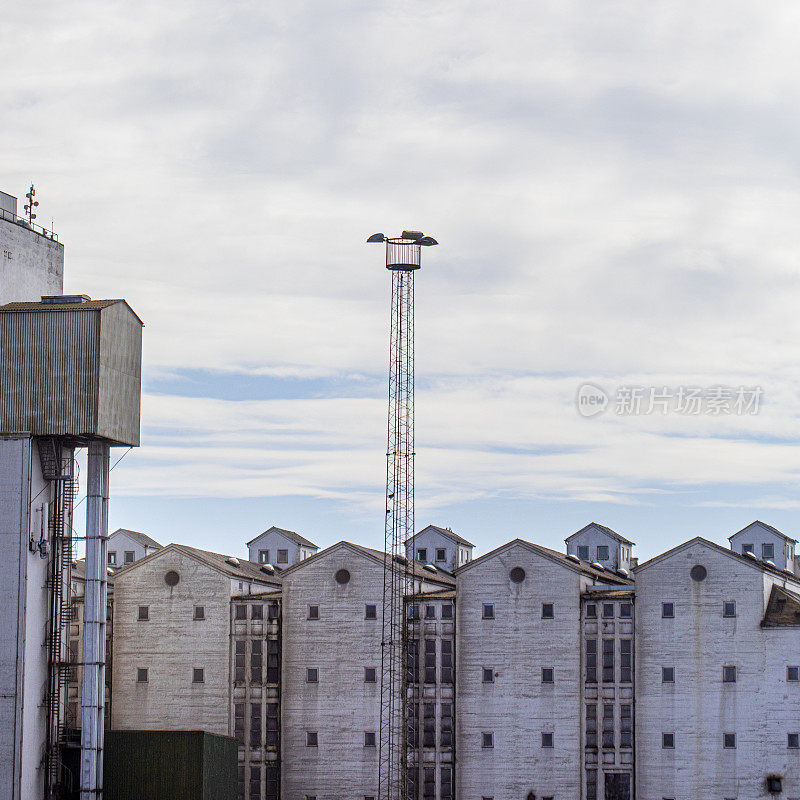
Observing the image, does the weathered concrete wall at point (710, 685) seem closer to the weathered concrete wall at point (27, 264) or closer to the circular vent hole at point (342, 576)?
the circular vent hole at point (342, 576)

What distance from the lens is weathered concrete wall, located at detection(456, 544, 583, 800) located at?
106 meters

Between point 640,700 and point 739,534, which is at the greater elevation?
point 739,534

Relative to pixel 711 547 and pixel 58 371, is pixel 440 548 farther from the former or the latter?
pixel 58 371

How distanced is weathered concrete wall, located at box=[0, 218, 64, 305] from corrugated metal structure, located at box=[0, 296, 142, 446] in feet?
8.72

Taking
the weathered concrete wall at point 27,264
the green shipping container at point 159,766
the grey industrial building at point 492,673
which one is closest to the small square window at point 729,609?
the grey industrial building at point 492,673

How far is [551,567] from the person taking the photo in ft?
357

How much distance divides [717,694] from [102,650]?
42.6m

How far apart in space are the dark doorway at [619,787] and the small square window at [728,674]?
9.78 meters

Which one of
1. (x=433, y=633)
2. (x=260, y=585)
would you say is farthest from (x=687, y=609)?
(x=260, y=585)

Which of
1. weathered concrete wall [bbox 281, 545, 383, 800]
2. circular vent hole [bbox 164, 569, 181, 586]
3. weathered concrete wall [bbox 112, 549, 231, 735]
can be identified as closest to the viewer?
weathered concrete wall [bbox 281, 545, 383, 800]

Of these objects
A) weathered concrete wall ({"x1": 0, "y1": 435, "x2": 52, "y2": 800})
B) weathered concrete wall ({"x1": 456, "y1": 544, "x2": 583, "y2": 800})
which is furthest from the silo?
weathered concrete wall ({"x1": 456, "y1": 544, "x2": 583, "y2": 800})

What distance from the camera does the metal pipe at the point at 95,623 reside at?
94.7m

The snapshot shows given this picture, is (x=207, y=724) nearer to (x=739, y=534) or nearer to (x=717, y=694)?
(x=717, y=694)

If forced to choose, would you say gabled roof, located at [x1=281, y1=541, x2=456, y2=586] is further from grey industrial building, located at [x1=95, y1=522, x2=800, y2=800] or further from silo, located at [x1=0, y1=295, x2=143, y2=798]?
silo, located at [x1=0, y1=295, x2=143, y2=798]
